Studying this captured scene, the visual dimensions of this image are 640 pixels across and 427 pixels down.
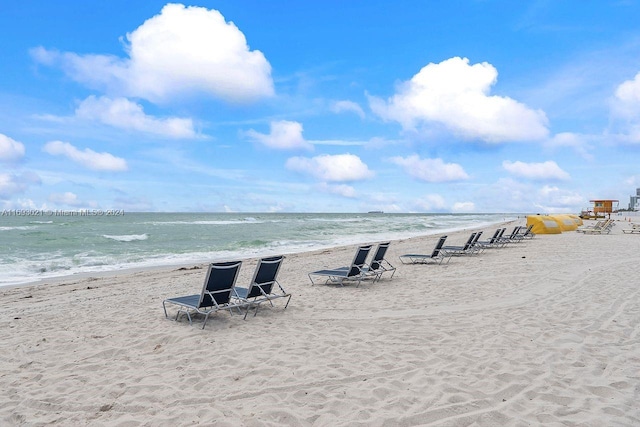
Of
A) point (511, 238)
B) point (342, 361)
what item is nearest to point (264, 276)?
point (342, 361)

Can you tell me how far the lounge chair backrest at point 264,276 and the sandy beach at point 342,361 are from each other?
312 millimetres

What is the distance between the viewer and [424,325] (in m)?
5.40

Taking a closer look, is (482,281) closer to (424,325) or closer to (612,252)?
(424,325)

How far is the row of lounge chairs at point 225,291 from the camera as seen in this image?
5656 millimetres

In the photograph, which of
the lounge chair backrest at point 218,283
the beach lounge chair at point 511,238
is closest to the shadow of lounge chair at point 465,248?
the beach lounge chair at point 511,238

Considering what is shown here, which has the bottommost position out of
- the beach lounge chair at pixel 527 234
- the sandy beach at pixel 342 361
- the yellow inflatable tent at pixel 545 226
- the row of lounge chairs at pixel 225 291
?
the sandy beach at pixel 342 361

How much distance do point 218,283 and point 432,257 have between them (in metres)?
7.40

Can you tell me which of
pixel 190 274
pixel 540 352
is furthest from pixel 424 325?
pixel 190 274

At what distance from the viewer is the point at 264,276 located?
6.45 meters

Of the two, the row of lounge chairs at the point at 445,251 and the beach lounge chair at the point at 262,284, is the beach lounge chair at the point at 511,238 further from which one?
the beach lounge chair at the point at 262,284

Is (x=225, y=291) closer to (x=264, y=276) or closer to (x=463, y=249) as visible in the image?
(x=264, y=276)

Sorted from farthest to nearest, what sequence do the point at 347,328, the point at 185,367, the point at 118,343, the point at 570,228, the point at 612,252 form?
the point at 570,228, the point at 612,252, the point at 347,328, the point at 118,343, the point at 185,367

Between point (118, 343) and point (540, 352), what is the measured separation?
14.5 ft

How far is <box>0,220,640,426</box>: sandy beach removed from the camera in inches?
126
